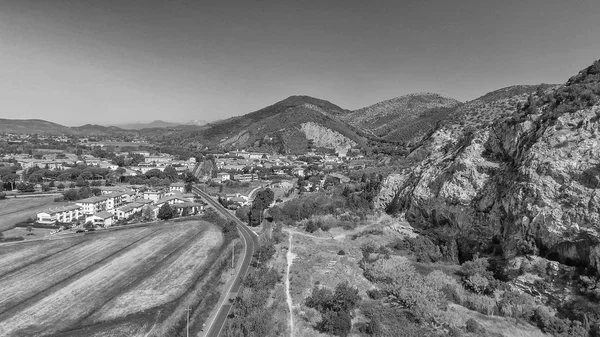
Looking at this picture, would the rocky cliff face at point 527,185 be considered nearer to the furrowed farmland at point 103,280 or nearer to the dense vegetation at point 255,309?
the dense vegetation at point 255,309

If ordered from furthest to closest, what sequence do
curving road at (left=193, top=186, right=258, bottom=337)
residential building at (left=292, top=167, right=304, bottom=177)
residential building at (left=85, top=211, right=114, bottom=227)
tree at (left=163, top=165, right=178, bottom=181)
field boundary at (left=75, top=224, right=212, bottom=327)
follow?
residential building at (left=292, top=167, right=304, bottom=177) < tree at (left=163, top=165, right=178, bottom=181) < residential building at (left=85, top=211, right=114, bottom=227) < field boundary at (left=75, top=224, right=212, bottom=327) < curving road at (left=193, top=186, right=258, bottom=337)

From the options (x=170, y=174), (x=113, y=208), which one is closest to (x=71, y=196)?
(x=113, y=208)

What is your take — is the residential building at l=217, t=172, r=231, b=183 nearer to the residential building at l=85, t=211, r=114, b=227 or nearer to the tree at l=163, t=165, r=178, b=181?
the tree at l=163, t=165, r=178, b=181

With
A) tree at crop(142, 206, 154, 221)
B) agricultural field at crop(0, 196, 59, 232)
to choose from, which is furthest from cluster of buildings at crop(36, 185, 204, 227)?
agricultural field at crop(0, 196, 59, 232)

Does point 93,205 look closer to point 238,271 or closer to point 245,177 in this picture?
point 238,271

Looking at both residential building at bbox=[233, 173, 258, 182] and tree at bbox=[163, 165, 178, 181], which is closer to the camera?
tree at bbox=[163, 165, 178, 181]
